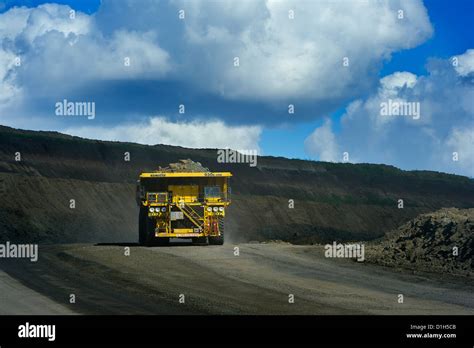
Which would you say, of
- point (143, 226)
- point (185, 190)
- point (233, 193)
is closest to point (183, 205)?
point (185, 190)

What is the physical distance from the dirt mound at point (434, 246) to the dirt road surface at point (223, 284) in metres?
1.38

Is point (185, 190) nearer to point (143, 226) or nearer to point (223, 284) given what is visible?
point (143, 226)

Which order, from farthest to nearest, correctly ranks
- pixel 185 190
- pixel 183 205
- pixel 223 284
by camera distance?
pixel 185 190
pixel 183 205
pixel 223 284

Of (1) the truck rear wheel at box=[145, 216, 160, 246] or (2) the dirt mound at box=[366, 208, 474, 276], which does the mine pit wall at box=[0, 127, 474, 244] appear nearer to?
(1) the truck rear wheel at box=[145, 216, 160, 246]

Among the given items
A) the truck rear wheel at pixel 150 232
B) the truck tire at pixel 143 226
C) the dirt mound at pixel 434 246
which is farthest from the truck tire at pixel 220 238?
the dirt mound at pixel 434 246

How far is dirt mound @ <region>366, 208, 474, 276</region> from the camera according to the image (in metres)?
22.8

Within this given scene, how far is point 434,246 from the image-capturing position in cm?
2486

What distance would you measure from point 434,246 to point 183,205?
408 inches

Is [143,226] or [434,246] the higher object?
[143,226]

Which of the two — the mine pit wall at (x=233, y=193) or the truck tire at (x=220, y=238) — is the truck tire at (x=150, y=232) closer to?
the truck tire at (x=220, y=238)

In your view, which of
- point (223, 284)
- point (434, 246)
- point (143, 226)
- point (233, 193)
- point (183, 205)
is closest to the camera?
point (223, 284)

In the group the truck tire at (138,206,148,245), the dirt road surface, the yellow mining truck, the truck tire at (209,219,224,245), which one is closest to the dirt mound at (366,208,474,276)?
the dirt road surface

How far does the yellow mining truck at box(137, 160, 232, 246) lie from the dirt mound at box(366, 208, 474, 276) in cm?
638

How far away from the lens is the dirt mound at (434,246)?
22.8 meters
